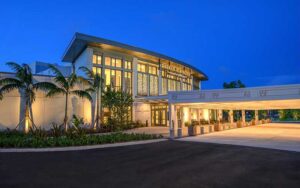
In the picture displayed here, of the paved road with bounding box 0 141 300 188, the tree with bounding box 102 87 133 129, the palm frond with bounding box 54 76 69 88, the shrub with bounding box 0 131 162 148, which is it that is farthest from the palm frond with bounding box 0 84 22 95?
the paved road with bounding box 0 141 300 188

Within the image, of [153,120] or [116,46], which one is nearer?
[116,46]

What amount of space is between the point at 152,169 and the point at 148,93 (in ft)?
77.3

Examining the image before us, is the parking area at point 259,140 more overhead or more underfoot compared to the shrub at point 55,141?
more underfoot

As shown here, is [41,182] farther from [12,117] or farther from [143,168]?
[12,117]

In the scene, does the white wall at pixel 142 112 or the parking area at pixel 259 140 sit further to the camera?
the white wall at pixel 142 112

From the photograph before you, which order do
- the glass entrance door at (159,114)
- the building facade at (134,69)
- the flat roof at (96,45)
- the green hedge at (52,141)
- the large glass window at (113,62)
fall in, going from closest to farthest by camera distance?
the green hedge at (52,141) < the flat roof at (96,45) < the building facade at (134,69) < the large glass window at (113,62) < the glass entrance door at (159,114)

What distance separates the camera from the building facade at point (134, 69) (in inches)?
1036

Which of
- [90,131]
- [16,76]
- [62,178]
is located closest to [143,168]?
[62,178]

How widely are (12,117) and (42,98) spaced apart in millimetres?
2939

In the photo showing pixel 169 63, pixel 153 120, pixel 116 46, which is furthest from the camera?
pixel 169 63

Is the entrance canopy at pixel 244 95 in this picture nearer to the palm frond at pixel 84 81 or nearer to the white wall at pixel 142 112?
the palm frond at pixel 84 81

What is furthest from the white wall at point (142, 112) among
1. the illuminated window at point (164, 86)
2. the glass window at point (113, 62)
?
the glass window at point (113, 62)

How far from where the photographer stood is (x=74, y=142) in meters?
14.4

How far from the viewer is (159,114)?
1254 inches
